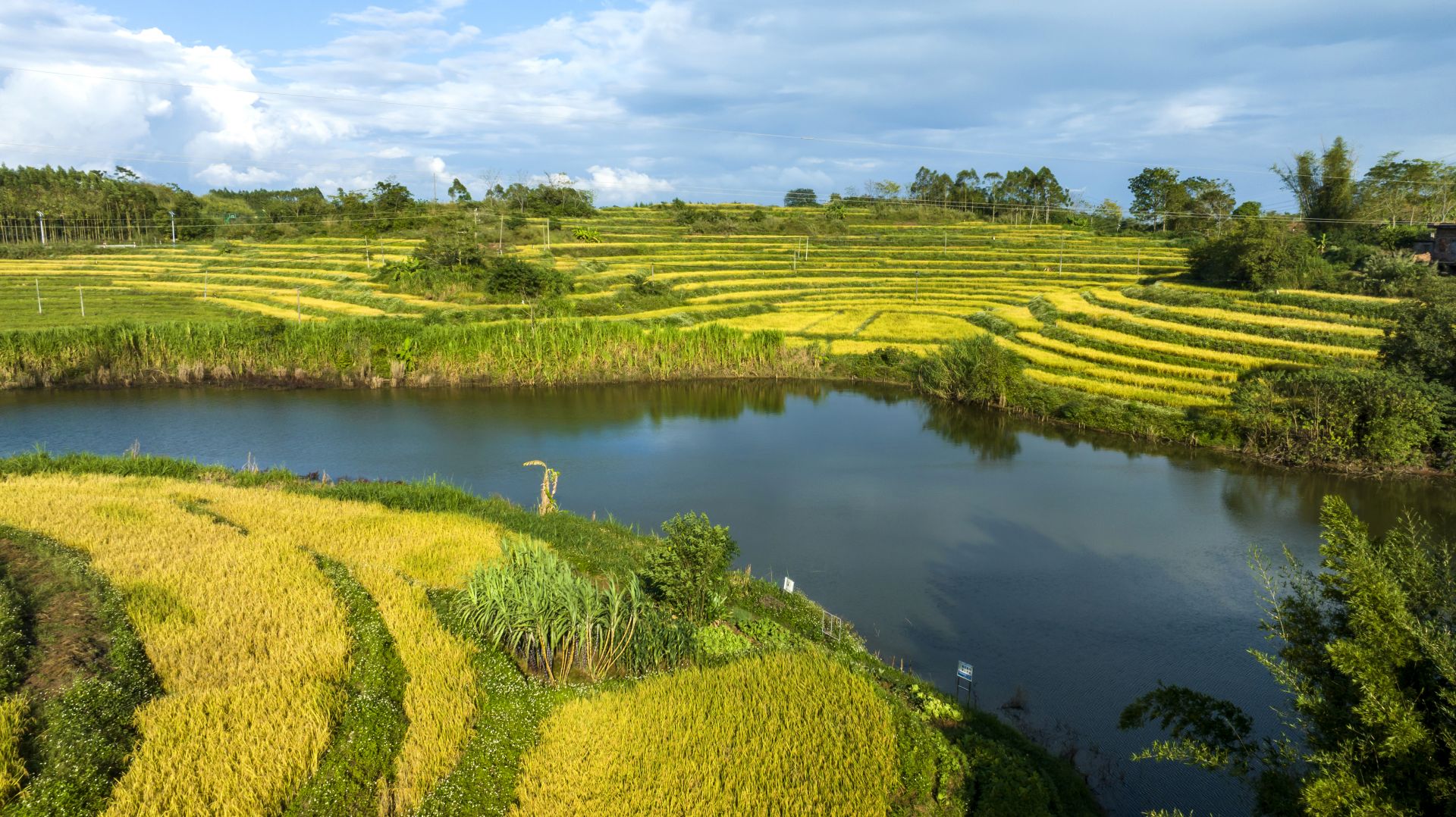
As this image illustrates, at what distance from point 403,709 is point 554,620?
1613 millimetres

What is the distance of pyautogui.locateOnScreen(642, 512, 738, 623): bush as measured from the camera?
30.8ft

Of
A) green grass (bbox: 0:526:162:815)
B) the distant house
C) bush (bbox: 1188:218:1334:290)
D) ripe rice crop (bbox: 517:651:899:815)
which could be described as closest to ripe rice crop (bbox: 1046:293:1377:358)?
bush (bbox: 1188:218:1334:290)

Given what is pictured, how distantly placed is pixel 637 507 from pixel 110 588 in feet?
29.9

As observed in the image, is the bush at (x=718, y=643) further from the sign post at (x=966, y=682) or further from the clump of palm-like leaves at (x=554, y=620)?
the sign post at (x=966, y=682)

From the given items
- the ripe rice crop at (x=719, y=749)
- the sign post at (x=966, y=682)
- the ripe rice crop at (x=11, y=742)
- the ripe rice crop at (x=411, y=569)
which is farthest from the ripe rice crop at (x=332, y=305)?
the ripe rice crop at (x=719, y=749)

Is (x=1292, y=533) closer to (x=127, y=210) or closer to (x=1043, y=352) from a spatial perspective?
(x=1043, y=352)

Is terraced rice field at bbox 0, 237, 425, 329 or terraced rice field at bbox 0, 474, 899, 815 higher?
terraced rice field at bbox 0, 237, 425, 329

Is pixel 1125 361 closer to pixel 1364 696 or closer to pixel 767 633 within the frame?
pixel 767 633

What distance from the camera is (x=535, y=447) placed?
825 inches

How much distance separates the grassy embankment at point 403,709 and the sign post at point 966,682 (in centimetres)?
54

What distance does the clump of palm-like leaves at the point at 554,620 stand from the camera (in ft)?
26.8

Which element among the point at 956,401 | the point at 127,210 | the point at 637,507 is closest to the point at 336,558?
the point at 637,507

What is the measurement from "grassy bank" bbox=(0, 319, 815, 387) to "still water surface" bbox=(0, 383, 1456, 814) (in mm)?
1034

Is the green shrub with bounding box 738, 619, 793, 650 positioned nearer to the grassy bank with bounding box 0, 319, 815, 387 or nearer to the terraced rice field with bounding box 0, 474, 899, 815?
the terraced rice field with bounding box 0, 474, 899, 815
